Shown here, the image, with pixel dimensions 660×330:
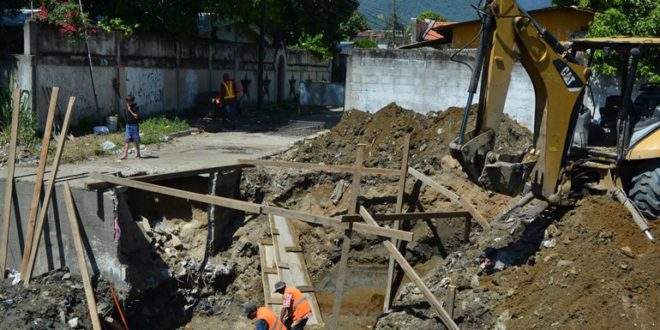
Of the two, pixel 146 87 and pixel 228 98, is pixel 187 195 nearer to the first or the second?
pixel 146 87

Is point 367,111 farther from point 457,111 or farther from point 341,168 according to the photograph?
point 341,168

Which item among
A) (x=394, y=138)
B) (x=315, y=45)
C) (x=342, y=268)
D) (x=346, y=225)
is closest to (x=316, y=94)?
(x=315, y=45)

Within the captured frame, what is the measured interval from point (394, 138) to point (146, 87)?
835 cm

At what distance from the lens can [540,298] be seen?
29.0 ft

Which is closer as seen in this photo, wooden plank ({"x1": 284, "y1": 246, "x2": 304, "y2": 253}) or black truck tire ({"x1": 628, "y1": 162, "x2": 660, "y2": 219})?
black truck tire ({"x1": 628, "y1": 162, "x2": 660, "y2": 219})

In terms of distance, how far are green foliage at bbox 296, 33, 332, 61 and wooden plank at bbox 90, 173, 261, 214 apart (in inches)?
834

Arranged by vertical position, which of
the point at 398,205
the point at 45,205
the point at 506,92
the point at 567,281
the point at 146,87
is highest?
the point at 506,92

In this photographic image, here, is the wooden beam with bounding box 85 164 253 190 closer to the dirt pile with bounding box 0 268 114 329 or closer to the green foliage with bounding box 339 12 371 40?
the dirt pile with bounding box 0 268 114 329

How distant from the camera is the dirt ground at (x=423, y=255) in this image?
870cm

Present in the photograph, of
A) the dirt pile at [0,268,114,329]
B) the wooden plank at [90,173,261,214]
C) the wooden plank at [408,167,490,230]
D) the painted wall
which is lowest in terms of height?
the dirt pile at [0,268,114,329]

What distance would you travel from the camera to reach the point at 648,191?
916 centimetres

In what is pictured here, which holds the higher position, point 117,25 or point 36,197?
point 117,25

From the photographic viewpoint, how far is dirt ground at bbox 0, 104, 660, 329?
8.70 m

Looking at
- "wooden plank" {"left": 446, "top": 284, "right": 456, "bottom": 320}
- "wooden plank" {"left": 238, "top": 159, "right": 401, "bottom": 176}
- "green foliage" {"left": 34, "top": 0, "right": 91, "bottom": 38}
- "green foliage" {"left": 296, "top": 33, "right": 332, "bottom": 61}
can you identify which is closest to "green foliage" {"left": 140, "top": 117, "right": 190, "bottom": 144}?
"green foliage" {"left": 34, "top": 0, "right": 91, "bottom": 38}
